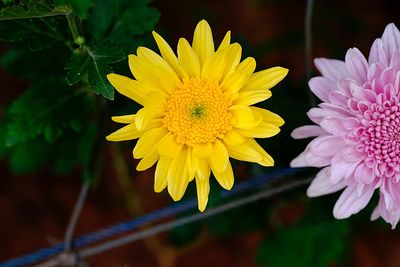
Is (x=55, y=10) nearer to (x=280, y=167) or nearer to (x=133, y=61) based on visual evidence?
(x=133, y=61)

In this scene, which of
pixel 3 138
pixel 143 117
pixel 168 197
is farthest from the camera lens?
pixel 168 197

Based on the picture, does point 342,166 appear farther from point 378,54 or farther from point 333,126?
point 378,54

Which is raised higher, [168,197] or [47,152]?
[47,152]

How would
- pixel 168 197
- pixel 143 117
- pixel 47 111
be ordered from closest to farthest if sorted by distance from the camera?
1. pixel 143 117
2. pixel 47 111
3. pixel 168 197

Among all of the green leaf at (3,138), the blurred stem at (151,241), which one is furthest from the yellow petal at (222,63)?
the blurred stem at (151,241)

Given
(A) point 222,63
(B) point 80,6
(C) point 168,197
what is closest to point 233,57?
(A) point 222,63

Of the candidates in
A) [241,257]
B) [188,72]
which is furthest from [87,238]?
[241,257]

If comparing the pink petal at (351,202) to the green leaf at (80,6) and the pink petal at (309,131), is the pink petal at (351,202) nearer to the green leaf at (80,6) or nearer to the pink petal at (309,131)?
the pink petal at (309,131)
